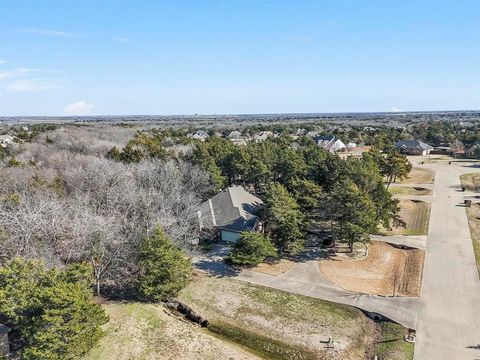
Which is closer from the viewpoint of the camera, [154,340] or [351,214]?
[154,340]

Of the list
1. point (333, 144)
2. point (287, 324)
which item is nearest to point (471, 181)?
point (333, 144)

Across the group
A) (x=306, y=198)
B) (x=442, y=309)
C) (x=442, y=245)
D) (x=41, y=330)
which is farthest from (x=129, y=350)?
(x=442, y=245)

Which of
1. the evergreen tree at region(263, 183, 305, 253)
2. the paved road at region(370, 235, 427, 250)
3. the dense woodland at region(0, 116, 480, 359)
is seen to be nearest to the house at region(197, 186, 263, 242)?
the dense woodland at region(0, 116, 480, 359)

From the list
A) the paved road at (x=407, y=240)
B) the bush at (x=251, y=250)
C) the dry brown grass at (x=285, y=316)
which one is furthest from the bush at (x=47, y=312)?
the paved road at (x=407, y=240)

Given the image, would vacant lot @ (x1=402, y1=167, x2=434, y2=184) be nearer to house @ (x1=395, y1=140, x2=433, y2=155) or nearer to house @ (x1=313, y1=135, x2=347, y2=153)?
house @ (x1=395, y1=140, x2=433, y2=155)

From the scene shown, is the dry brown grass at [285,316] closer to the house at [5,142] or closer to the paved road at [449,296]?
the paved road at [449,296]

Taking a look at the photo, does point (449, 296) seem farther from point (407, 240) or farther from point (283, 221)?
point (283, 221)
